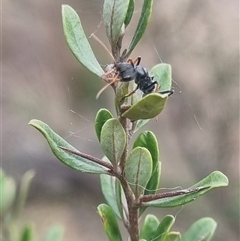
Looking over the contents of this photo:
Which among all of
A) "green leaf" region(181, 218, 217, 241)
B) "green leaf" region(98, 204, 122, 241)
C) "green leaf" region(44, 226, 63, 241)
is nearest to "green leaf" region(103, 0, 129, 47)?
"green leaf" region(98, 204, 122, 241)

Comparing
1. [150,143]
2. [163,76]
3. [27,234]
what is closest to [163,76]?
[163,76]

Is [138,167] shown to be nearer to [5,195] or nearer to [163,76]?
[163,76]

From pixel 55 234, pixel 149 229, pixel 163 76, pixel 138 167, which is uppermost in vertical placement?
pixel 163 76

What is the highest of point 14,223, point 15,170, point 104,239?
point 14,223

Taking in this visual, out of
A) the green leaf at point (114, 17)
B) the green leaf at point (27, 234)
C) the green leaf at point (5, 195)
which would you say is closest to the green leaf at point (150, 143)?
the green leaf at point (114, 17)

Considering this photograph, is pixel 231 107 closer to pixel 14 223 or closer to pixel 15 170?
pixel 14 223

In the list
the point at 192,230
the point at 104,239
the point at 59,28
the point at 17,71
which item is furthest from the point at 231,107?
the point at 17,71

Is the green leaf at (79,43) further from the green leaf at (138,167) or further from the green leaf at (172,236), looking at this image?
the green leaf at (172,236)
